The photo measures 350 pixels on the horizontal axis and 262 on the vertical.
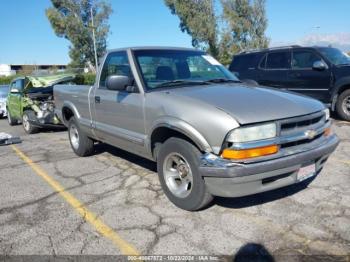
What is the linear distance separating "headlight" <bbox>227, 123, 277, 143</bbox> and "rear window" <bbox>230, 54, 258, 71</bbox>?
292 inches

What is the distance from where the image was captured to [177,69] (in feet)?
15.6

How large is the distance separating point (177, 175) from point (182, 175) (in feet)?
0.40

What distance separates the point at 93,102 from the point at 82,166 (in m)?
1.21

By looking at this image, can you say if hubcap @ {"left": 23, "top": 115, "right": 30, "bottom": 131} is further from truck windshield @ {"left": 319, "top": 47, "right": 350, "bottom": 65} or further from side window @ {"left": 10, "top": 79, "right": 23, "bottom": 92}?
truck windshield @ {"left": 319, "top": 47, "right": 350, "bottom": 65}

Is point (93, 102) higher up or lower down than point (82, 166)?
higher up

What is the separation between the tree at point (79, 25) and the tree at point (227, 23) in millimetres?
11551

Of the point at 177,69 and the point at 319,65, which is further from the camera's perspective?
the point at 319,65

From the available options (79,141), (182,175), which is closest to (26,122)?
(79,141)

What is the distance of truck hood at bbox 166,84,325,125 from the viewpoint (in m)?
3.38

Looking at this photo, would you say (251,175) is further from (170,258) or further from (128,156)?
(128,156)

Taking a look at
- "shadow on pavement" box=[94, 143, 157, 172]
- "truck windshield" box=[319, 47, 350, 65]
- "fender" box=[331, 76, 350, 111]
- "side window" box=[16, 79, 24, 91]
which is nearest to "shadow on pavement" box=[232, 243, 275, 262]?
"shadow on pavement" box=[94, 143, 157, 172]

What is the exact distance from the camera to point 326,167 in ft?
17.2

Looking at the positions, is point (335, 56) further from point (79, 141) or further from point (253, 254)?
point (253, 254)

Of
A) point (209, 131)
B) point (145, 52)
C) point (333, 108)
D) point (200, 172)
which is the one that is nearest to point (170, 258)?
point (200, 172)
